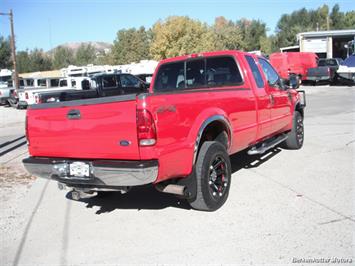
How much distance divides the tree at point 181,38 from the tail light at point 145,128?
4852 centimetres

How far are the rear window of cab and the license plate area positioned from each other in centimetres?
251

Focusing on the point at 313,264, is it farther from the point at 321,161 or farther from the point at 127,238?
the point at 321,161

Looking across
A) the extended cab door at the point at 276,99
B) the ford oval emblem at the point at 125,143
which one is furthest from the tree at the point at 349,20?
the ford oval emblem at the point at 125,143

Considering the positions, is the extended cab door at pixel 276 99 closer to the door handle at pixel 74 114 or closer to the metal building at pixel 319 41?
the door handle at pixel 74 114

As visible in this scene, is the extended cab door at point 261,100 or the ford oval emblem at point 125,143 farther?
the extended cab door at point 261,100

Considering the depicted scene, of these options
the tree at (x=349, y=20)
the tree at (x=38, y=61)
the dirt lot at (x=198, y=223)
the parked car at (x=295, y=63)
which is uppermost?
the tree at (x=349, y=20)

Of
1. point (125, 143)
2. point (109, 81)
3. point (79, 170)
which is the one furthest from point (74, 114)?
point (109, 81)

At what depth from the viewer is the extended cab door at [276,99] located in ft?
23.2

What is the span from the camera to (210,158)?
501 cm

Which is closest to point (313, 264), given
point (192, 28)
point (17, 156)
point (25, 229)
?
point (25, 229)

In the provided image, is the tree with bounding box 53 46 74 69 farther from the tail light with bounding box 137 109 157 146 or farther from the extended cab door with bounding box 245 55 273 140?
the tail light with bounding box 137 109 157 146

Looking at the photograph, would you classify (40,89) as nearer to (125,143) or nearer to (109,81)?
(109,81)

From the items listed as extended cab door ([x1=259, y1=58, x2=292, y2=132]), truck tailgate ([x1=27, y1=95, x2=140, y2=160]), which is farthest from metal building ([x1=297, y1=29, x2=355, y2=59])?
truck tailgate ([x1=27, y1=95, x2=140, y2=160])

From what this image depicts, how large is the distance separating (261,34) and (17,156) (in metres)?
70.5
